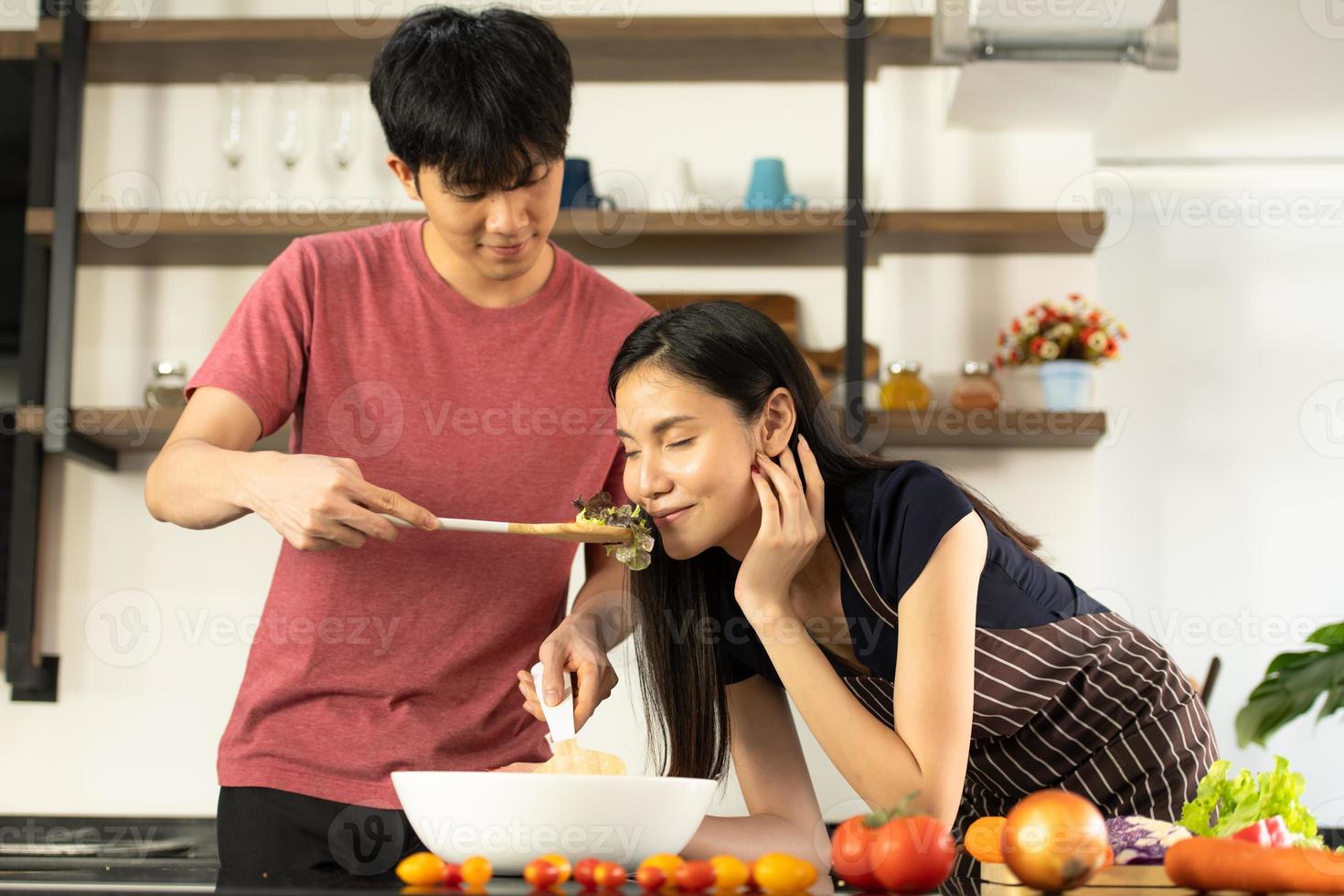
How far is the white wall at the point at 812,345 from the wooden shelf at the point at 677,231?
0.11 metres

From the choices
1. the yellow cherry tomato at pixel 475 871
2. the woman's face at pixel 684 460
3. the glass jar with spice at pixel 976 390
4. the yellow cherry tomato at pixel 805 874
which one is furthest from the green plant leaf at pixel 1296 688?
the yellow cherry tomato at pixel 475 871

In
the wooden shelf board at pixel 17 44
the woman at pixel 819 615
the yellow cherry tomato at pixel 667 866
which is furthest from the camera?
the wooden shelf board at pixel 17 44

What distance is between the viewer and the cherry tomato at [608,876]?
38.0 inches

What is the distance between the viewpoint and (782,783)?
1.62m

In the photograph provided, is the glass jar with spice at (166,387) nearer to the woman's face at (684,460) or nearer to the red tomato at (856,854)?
the woman's face at (684,460)

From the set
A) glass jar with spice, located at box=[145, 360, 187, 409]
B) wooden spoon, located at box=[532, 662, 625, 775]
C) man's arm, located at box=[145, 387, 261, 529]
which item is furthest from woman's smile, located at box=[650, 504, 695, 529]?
glass jar with spice, located at box=[145, 360, 187, 409]

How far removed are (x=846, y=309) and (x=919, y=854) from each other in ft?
6.55

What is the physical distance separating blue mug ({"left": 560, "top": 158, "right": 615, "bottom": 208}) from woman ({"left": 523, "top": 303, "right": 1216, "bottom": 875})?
1390 mm

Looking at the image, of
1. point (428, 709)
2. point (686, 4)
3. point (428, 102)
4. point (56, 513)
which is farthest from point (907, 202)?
point (56, 513)

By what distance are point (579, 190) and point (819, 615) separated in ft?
5.23

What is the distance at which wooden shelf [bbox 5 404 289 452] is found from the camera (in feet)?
9.27

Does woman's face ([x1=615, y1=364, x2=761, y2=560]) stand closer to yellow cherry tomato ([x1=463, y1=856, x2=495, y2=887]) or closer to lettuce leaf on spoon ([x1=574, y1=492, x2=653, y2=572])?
lettuce leaf on spoon ([x1=574, y1=492, x2=653, y2=572])

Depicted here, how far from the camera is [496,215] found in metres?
1.58

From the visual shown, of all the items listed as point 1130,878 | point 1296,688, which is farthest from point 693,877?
point 1296,688
